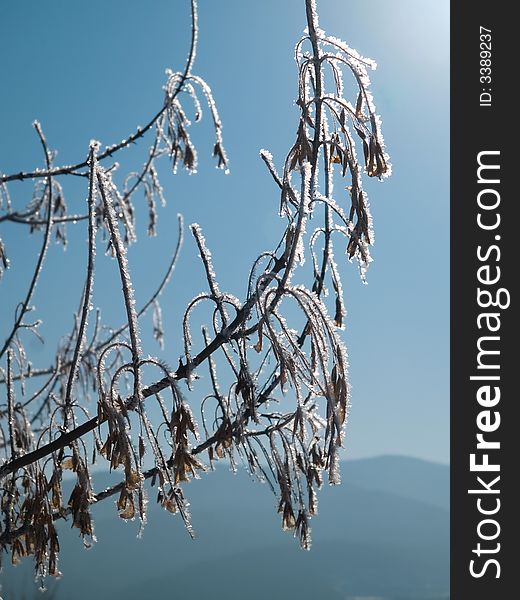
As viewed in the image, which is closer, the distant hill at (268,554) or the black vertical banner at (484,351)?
the black vertical banner at (484,351)

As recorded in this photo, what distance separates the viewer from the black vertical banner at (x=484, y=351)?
356 cm

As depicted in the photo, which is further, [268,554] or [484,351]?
[268,554]

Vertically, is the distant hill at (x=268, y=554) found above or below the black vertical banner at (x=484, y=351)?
below

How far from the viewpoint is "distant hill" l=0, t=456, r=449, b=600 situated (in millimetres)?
111500

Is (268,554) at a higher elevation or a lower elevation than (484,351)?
lower

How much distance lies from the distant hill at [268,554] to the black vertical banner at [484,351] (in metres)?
98.4

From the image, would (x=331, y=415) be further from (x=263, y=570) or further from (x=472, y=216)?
(x=263, y=570)

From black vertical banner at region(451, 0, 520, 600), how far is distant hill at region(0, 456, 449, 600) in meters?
98.4

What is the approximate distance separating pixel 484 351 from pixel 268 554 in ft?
414

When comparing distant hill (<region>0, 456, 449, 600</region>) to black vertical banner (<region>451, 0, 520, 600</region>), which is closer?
black vertical banner (<region>451, 0, 520, 600</region>)

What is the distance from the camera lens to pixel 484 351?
363cm

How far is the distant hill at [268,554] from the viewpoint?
11150 cm

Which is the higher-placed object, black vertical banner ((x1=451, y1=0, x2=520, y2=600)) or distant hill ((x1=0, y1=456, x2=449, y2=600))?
black vertical banner ((x1=451, y1=0, x2=520, y2=600))

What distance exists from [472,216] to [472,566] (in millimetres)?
1786
